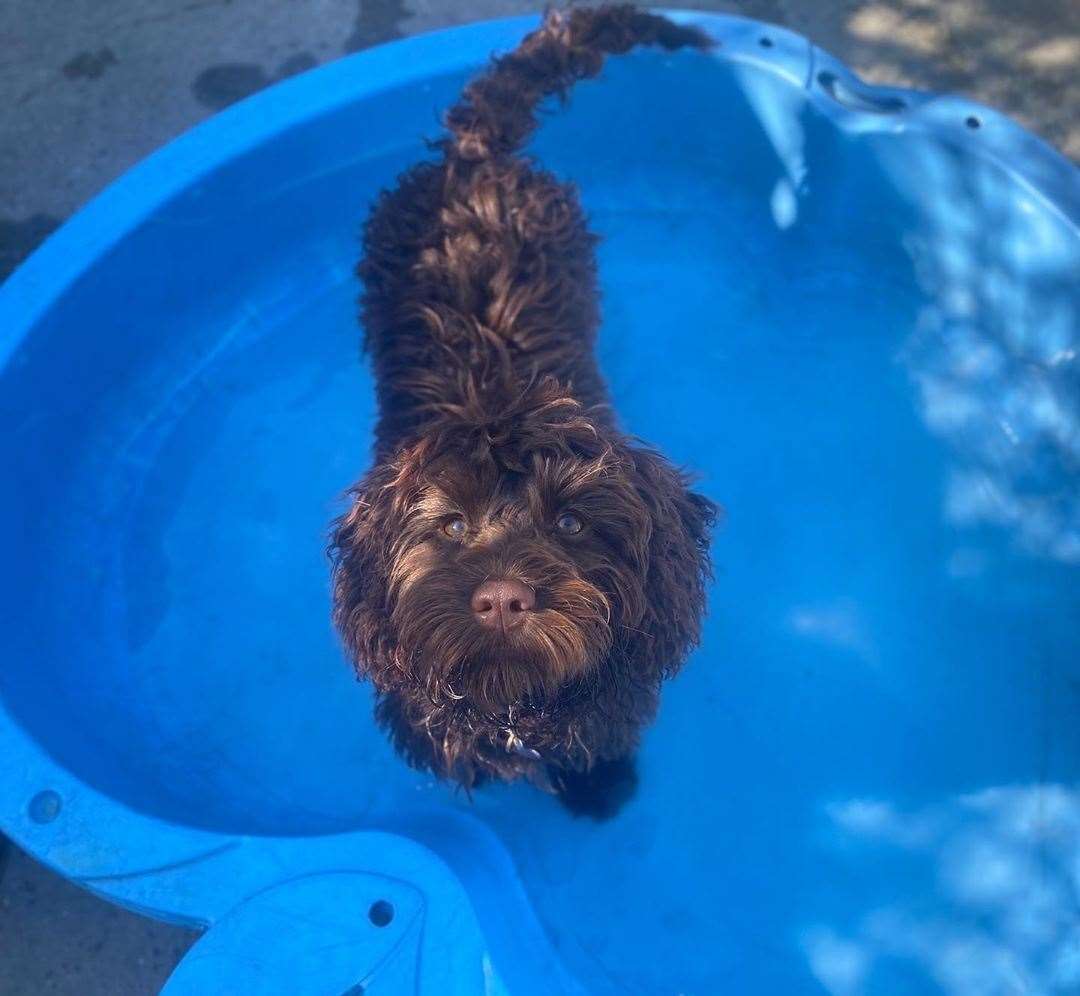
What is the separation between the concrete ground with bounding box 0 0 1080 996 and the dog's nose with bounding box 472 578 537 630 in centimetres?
359

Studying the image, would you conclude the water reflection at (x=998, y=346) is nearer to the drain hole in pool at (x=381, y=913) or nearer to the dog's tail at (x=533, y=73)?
the dog's tail at (x=533, y=73)

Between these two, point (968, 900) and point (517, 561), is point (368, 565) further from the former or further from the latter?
point (968, 900)

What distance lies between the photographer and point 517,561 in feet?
6.18

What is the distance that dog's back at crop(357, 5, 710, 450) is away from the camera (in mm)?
2826

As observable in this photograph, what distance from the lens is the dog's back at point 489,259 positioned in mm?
2826

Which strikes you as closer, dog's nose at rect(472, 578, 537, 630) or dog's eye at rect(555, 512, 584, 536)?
dog's nose at rect(472, 578, 537, 630)

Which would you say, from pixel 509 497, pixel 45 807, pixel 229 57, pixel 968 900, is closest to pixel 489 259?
pixel 509 497

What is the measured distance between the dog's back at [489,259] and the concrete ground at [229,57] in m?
1.89

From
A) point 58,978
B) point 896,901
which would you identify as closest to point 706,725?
point 896,901

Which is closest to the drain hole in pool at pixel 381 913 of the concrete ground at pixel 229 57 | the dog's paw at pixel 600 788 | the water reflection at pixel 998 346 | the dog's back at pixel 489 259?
the dog's paw at pixel 600 788

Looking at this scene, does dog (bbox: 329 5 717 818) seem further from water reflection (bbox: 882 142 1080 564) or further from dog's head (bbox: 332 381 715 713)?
water reflection (bbox: 882 142 1080 564)

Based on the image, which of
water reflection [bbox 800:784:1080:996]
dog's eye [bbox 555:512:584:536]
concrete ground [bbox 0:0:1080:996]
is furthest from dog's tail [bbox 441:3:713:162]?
water reflection [bbox 800:784:1080:996]

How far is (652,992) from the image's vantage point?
2.88m

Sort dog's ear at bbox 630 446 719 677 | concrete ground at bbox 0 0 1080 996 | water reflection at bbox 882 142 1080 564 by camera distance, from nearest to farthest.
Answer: dog's ear at bbox 630 446 719 677, water reflection at bbox 882 142 1080 564, concrete ground at bbox 0 0 1080 996
